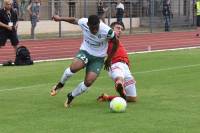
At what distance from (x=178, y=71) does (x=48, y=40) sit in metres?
14.2

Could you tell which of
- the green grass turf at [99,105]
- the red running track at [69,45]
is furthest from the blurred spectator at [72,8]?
the green grass turf at [99,105]

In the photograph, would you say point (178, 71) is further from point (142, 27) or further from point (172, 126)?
point (142, 27)

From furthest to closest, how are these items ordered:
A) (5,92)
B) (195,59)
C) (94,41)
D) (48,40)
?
(48,40)
(195,59)
(5,92)
(94,41)

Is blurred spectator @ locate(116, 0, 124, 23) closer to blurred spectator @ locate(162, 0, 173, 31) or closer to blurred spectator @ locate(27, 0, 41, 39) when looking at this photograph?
blurred spectator @ locate(162, 0, 173, 31)

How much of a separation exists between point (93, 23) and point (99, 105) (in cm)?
Result: 157

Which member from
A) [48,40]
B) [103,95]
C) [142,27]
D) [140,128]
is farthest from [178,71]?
[142,27]

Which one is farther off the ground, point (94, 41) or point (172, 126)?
point (94, 41)

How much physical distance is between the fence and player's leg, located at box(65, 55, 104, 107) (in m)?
21.1

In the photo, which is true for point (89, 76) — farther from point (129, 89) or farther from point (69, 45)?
point (69, 45)

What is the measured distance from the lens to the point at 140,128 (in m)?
9.08

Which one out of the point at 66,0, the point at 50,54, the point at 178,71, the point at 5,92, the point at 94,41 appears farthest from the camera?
the point at 66,0

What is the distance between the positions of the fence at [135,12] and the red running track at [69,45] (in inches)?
100

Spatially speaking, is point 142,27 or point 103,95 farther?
point 142,27

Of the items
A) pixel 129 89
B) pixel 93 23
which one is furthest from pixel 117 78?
pixel 93 23
